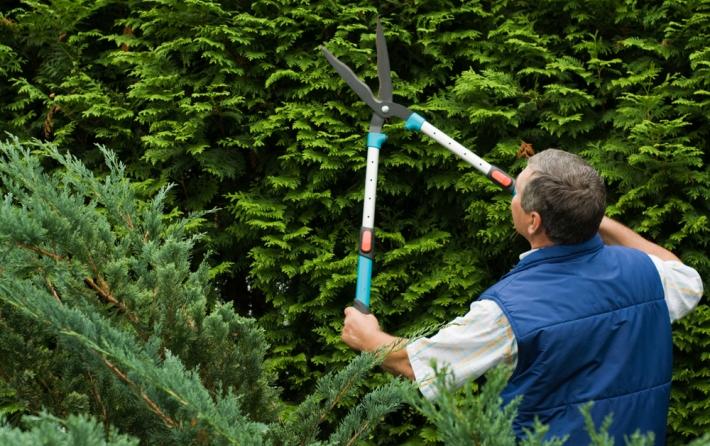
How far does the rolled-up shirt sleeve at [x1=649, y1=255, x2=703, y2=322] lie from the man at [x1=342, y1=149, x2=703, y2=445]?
16 centimetres

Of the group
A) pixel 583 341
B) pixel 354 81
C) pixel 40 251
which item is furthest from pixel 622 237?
pixel 40 251

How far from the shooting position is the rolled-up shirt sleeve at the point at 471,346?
1.96 meters

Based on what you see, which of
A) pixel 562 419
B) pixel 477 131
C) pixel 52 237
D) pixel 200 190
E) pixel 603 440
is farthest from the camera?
pixel 200 190

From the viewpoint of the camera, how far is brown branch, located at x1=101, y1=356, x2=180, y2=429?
1.47m

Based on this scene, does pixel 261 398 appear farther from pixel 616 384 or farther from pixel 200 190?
pixel 200 190

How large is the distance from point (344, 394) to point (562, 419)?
623 millimetres

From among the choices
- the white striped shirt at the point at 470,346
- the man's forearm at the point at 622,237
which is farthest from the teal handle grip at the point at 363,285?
the man's forearm at the point at 622,237

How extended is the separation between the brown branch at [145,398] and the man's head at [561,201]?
3.81 feet

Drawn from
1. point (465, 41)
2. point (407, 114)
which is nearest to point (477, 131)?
point (465, 41)

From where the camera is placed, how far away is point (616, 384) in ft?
6.45

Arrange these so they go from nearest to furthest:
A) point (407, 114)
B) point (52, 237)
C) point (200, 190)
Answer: point (52, 237) → point (407, 114) → point (200, 190)

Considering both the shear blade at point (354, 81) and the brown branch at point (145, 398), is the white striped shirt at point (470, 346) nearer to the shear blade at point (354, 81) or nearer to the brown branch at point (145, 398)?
the brown branch at point (145, 398)

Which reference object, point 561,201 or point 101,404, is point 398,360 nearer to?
point 561,201

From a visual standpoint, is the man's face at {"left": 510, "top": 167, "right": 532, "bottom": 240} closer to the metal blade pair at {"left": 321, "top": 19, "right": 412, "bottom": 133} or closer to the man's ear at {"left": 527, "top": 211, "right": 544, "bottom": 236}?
the man's ear at {"left": 527, "top": 211, "right": 544, "bottom": 236}
